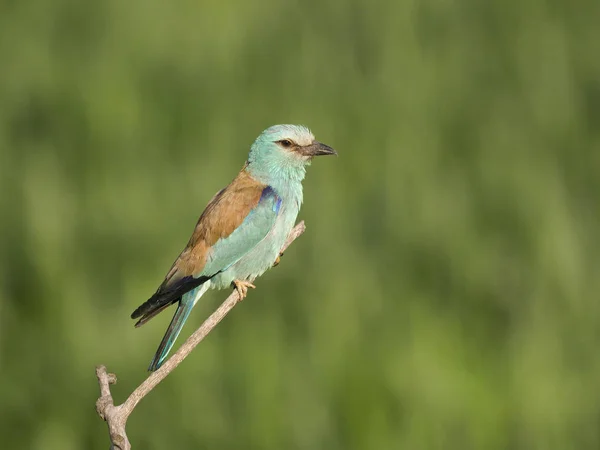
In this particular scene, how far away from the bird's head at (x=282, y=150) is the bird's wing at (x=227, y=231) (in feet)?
0.37

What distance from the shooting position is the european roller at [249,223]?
5.18 meters

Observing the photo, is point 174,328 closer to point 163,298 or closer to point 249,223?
point 163,298

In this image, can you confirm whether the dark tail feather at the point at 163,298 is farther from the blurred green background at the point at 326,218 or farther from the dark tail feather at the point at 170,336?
the blurred green background at the point at 326,218

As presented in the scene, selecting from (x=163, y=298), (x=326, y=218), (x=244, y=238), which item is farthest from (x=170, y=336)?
(x=326, y=218)

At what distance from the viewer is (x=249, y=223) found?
5273 mm

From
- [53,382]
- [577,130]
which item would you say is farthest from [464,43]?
[53,382]

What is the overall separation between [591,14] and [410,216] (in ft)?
7.80

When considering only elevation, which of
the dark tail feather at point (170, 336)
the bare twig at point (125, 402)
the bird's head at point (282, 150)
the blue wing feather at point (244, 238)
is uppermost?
the bird's head at point (282, 150)

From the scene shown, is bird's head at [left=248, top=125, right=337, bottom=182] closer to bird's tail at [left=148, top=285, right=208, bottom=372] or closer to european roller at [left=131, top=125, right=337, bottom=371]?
european roller at [left=131, top=125, right=337, bottom=371]

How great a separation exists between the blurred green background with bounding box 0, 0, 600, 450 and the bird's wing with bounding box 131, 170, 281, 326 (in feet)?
3.76

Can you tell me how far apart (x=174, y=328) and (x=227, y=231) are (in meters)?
0.56

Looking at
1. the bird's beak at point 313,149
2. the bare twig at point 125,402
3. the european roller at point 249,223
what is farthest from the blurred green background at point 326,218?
the bare twig at point 125,402

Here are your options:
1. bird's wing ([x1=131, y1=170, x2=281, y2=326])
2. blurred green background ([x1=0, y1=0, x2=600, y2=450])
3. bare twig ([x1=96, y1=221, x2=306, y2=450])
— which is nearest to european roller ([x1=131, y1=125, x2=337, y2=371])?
bird's wing ([x1=131, y1=170, x2=281, y2=326])

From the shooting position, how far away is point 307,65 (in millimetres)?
7707
